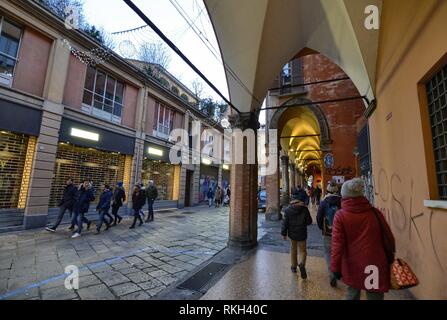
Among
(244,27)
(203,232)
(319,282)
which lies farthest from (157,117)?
(319,282)

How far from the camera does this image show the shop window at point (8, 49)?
276 inches

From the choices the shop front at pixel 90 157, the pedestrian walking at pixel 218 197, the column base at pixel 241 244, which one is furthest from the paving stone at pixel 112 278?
the pedestrian walking at pixel 218 197

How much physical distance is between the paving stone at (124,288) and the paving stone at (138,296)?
9 cm

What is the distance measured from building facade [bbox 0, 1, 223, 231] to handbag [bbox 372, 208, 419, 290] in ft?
30.3

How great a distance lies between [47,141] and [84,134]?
1504 millimetres

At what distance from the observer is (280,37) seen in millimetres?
5539

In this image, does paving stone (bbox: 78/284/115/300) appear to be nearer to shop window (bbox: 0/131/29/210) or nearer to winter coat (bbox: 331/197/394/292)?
winter coat (bbox: 331/197/394/292)

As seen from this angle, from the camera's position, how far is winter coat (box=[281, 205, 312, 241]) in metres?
3.86

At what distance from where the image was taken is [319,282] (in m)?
3.59

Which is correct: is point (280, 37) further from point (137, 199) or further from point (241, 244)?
point (137, 199)

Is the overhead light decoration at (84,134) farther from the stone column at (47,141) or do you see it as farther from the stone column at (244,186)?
the stone column at (244,186)

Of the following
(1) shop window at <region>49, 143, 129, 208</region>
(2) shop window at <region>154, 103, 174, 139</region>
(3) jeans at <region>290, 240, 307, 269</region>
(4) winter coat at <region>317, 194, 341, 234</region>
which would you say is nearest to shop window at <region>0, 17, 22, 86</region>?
(1) shop window at <region>49, 143, 129, 208</region>
